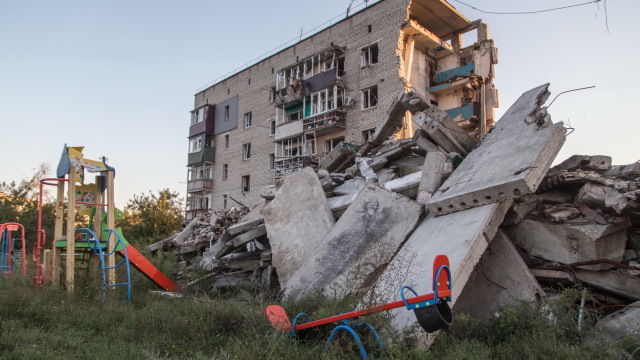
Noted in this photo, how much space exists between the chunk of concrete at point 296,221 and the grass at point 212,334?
0.94 m

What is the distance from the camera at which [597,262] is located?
178 inches

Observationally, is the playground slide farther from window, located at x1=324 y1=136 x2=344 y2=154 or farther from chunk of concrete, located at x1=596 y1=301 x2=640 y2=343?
window, located at x1=324 y1=136 x2=344 y2=154

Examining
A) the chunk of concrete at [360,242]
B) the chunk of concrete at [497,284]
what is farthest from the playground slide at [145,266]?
the chunk of concrete at [497,284]

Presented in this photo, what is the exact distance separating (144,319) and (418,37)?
18.7 m

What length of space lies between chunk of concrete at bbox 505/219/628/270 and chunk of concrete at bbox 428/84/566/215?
0.76 m

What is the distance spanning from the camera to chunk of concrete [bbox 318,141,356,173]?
9.61 meters

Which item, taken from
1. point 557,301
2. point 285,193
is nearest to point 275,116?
point 285,193

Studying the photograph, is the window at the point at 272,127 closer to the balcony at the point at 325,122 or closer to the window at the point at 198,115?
the balcony at the point at 325,122

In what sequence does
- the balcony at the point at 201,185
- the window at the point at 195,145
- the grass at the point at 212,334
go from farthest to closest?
the window at the point at 195,145 → the balcony at the point at 201,185 → the grass at the point at 212,334

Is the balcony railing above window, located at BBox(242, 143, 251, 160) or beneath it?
above

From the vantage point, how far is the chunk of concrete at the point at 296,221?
6.12 m

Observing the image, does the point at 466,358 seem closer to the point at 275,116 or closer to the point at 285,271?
the point at 285,271

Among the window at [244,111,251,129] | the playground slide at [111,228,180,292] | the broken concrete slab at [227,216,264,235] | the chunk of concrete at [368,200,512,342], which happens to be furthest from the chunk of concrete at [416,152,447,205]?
the window at [244,111,251,129]

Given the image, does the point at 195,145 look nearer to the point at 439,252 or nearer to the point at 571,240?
the point at 439,252
